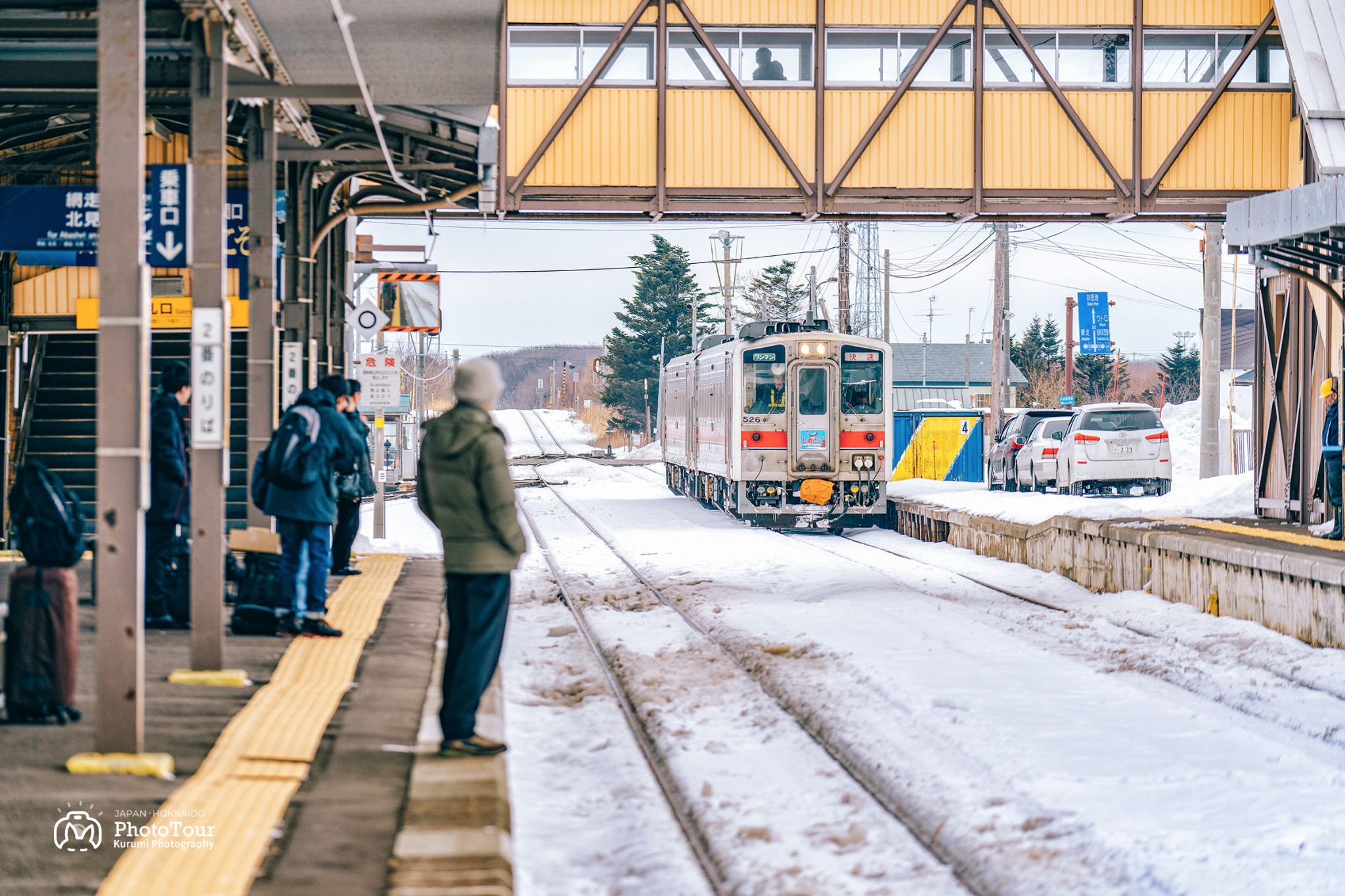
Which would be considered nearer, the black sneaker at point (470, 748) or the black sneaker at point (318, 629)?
the black sneaker at point (470, 748)

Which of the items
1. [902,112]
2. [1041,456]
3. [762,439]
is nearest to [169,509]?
[902,112]

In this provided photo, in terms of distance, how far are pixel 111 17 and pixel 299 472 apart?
3240mm

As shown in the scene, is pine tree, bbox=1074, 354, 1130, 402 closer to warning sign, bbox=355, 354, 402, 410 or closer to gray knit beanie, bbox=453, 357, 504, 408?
warning sign, bbox=355, 354, 402, 410

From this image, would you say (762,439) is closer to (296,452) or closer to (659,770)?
(296,452)

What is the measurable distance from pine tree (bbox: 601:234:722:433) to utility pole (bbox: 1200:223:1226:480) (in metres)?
50.5

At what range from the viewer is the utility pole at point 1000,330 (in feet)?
98.3

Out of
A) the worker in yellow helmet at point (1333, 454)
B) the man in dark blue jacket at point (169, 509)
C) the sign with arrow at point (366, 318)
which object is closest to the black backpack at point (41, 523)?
the man in dark blue jacket at point (169, 509)

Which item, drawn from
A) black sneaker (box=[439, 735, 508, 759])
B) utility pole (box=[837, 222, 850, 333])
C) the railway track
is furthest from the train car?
black sneaker (box=[439, 735, 508, 759])

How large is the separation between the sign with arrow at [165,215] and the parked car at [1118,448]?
17.8 metres

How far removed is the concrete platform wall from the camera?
33.0 feet

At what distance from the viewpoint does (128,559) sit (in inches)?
204

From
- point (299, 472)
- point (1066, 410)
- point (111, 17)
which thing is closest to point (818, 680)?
point (299, 472)

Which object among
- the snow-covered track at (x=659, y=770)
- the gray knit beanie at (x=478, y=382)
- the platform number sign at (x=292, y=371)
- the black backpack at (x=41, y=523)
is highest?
the platform number sign at (x=292, y=371)

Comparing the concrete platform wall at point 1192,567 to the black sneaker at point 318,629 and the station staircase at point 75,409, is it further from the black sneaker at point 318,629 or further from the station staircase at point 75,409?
the station staircase at point 75,409
